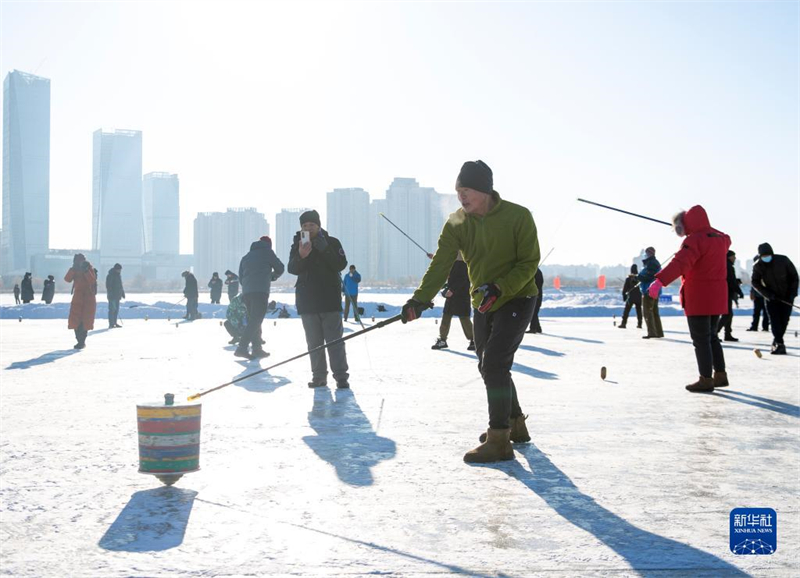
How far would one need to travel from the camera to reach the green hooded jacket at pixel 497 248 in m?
4.66

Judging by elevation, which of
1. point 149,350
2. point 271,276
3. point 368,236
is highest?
point 368,236

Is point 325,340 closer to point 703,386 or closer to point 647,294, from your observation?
point 703,386

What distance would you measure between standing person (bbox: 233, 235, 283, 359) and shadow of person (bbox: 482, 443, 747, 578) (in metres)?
7.68

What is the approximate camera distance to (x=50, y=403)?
7.15 metres

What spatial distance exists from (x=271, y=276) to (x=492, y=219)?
7467 millimetres

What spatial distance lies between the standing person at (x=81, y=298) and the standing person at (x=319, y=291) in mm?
6806

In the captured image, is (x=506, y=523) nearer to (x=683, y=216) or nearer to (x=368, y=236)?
Result: (x=683, y=216)

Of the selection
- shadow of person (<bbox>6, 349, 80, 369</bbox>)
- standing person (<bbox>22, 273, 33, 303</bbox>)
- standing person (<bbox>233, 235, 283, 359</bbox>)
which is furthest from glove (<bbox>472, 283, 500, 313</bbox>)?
standing person (<bbox>22, 273, 33, 303</bbox>)

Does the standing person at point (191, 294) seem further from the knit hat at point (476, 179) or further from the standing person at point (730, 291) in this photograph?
the knit hat at point (476, 179)

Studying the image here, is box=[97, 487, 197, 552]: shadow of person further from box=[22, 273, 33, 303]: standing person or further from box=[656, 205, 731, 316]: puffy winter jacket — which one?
box=[22, 273, 33, 303]: standing person

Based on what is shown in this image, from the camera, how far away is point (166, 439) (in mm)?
3977

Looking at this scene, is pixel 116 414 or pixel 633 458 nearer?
pixel 633 458

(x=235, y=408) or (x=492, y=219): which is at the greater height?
(x=492, y=219)

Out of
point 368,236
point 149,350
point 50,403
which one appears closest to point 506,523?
point 50,403
